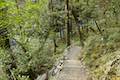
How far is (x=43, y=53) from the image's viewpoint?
51.7 feet

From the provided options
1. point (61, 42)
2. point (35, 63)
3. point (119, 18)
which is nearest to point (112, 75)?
point (119, 18)

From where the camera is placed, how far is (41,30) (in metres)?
21.7

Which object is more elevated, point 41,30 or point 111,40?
point 111,40

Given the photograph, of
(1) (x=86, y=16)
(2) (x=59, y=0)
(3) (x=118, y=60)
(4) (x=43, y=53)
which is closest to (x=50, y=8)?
(2) (x=59, y=0)

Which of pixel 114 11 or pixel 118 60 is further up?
pixel 114 11

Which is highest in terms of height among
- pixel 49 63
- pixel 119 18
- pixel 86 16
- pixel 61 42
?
pixel 119 18

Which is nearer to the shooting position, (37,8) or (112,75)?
(112,75)

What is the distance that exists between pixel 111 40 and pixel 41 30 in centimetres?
1134

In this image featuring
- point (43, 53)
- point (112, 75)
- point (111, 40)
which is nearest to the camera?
point (112, 75)

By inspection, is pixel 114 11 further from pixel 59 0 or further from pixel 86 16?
pixel 59 0

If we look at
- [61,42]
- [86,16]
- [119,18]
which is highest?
[119,18]

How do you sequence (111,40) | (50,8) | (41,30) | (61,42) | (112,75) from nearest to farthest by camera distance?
(112,75), (111,40), (41,30), (50,8), (61,42)

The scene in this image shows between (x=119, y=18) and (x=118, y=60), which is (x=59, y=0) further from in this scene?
(x=118, y=60)

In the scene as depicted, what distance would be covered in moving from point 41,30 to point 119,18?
34.1 feet
